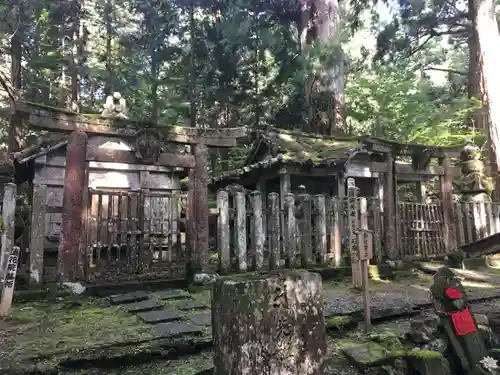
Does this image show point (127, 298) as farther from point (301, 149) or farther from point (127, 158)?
point (301, 149)

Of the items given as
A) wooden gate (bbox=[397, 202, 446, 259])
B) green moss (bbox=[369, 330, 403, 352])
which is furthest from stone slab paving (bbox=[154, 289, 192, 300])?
wooden gate (bbox=[397, 202, 446, 259])

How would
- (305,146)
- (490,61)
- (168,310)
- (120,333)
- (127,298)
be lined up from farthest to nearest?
(305,146), (490,61), (127,298), (168,310), (120,333)

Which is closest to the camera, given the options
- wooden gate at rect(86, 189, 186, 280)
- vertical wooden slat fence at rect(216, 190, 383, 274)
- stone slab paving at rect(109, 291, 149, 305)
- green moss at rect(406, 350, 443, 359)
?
green moss at rect(406, 350, 443, 359)

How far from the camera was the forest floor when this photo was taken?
385cm

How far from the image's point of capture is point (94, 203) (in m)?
7.48

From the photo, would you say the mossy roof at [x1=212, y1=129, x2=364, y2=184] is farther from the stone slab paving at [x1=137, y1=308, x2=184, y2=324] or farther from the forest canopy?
the stone slab paving at [x1=137, y1=308, x2=184, y2=324]

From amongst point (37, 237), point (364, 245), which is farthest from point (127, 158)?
point (364, 245)

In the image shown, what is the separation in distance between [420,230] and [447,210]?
4.01 ft

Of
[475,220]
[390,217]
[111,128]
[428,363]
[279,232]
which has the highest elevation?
[111,128]

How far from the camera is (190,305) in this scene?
6.12 meters

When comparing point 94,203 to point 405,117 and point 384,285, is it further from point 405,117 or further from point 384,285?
point 405,117

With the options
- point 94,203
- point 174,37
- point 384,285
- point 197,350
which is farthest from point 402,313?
point 174,37

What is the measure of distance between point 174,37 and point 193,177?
1277 cm

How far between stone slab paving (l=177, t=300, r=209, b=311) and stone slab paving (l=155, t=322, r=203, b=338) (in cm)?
92
